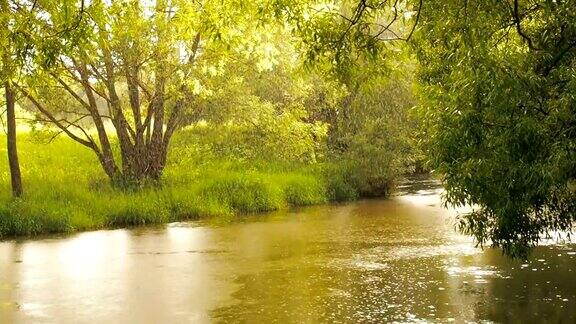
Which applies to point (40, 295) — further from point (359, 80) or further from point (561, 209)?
point (561, 209)

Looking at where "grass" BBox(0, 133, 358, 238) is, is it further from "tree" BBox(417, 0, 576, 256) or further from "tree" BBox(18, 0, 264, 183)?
"tree" BBox(417, 0, 576, 256)

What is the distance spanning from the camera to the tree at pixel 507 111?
8336mm

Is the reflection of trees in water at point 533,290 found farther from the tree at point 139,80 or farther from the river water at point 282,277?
the tree at point 139,80

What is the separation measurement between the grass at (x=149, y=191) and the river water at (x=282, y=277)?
129 centimetres

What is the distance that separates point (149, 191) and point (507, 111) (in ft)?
50.8

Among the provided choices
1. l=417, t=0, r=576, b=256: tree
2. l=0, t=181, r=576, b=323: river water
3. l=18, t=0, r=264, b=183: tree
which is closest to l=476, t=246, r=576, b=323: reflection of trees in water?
l=0, t=181, r=576, b=323: river water

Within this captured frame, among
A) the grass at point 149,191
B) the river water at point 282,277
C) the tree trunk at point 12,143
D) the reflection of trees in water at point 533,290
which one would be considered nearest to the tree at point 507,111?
the reflection of trees in water at point 533,290

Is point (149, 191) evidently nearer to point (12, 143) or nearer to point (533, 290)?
point (12, 143)

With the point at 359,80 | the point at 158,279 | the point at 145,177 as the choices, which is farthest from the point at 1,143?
the point at 359,80

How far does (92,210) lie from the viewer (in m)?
20.3

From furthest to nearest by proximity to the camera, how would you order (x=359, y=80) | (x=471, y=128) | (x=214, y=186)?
(x=214, y=186), (x=359, y=80), (x=471, y=128)

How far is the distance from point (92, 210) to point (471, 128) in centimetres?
1398

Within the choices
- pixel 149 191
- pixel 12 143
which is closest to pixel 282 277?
pixel 149 191

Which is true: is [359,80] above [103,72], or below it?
below
